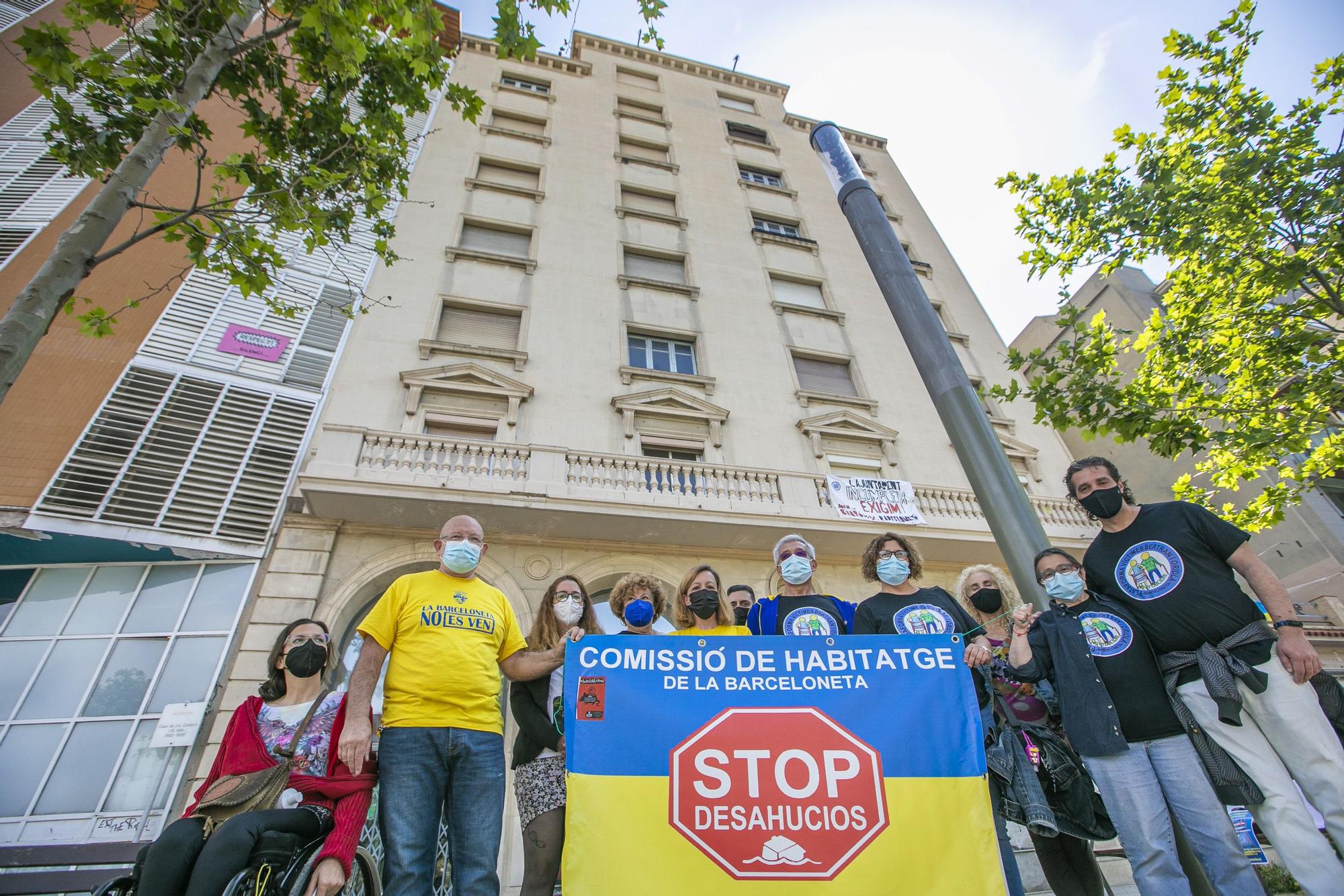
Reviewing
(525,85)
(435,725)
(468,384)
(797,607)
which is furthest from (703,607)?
(525,85)

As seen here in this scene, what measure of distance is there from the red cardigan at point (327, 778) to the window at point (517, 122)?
16.8 m

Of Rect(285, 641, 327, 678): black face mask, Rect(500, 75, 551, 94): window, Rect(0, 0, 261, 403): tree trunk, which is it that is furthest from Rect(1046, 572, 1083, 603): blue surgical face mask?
Rect(500, 75, 551, 94): window

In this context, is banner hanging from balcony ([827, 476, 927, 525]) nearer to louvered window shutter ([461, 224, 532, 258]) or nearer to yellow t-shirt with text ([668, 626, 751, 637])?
yellow t-shirt with text ([668, 626, 751, 637])

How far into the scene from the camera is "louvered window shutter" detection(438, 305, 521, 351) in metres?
11.6

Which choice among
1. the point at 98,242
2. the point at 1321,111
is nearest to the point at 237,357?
the point at 98,242

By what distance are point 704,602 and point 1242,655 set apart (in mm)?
2558

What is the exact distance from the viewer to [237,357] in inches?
372

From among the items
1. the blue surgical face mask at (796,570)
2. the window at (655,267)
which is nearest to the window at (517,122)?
the window at (655,267)

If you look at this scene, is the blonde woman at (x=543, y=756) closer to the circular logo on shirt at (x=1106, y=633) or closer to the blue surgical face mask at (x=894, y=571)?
the blue surgical face mask at (x=894, y=571)

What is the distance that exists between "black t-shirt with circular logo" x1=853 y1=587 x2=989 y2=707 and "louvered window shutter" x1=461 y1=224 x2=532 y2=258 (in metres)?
11.8

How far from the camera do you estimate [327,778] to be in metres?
2.85

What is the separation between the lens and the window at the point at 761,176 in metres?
18.7

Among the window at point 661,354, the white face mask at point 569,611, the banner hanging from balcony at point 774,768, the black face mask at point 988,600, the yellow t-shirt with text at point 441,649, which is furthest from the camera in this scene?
the window at point 661,354

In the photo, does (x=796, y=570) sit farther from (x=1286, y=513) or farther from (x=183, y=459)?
(x=1286, y=513)
